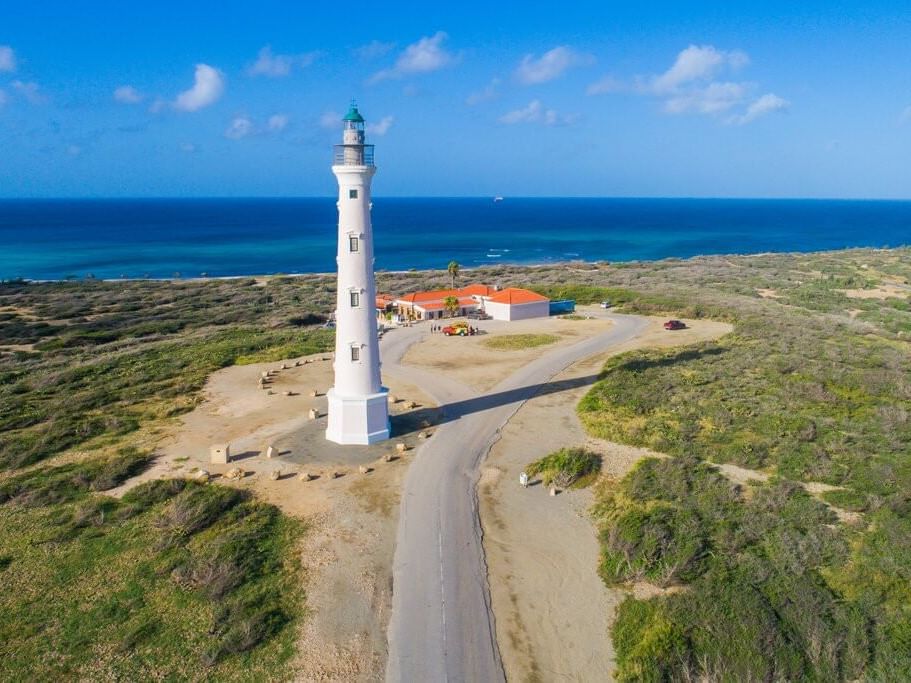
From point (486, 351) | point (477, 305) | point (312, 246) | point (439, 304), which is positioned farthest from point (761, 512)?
point (312, 246)

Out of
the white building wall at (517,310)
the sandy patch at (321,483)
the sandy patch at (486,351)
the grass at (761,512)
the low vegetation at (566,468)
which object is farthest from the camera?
the white building wall at (517,310)

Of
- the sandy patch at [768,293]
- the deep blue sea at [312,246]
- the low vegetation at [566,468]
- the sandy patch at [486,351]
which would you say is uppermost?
the deep blue sea at [312,246]

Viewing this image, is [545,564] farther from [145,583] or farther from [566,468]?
[145,583]

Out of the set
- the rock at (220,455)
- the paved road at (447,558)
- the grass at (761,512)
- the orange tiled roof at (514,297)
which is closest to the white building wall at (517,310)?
the orange tiled roof at (514,297)

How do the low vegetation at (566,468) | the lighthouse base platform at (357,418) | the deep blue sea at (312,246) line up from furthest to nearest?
the deep blue sea at (312,246) < the lighthouse base platform at (357,418) < the low vegetation at (566,468)

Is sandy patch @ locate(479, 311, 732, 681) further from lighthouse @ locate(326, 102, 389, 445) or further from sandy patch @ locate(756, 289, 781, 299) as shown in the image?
sandy patch @ locate(756, 289, 781, 299)

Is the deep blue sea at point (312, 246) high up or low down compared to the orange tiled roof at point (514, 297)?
up

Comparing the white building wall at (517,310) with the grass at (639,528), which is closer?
the grass at (639,528)

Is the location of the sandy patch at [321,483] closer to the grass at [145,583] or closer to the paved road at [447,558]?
the paved road at [447,558]
